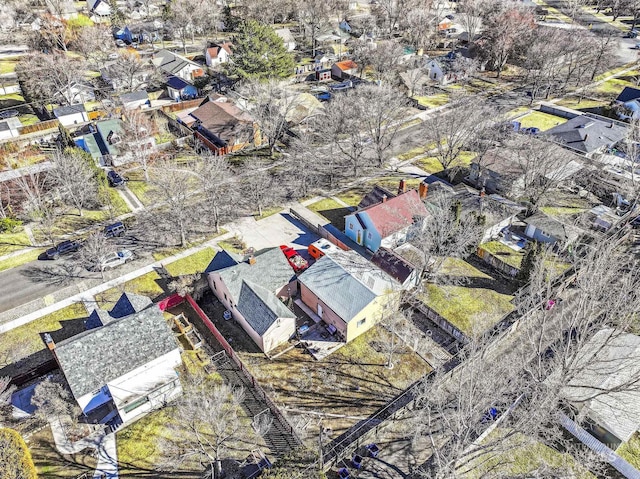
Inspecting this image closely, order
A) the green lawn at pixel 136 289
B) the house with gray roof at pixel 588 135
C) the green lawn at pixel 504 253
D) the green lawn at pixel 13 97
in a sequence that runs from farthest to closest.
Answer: the green lawn at pixel 13 97, the house with gray roof at pixel 588 135, the green lawn at pixel 504 253, the green lawn at pixel 136 289

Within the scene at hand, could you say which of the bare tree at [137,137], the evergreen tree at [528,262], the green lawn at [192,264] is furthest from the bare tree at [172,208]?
the evergreen tree at [528,262]

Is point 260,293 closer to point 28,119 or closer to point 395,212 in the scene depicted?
point 395,212

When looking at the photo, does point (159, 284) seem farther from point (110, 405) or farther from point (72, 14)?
point (72, 14)

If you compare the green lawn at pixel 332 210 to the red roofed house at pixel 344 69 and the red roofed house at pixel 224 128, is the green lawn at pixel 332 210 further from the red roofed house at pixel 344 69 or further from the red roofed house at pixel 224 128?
the red roofed house at pixel 344 69

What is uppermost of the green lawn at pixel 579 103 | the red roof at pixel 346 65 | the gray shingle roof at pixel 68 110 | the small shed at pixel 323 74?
the red roof at pixel 346 65

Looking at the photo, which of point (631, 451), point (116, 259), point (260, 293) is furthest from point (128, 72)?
point (631, 451)

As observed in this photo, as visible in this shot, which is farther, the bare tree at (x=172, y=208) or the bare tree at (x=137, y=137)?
the bare tree at (x=137, y=137)

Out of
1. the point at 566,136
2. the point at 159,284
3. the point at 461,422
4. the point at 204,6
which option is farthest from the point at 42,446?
the point at 204,6
